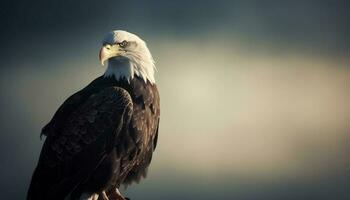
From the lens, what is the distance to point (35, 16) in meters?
Answer: 2.34

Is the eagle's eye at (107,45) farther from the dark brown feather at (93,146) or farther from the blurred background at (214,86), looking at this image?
the blurred background at (214,86)

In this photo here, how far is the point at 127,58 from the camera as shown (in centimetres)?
213

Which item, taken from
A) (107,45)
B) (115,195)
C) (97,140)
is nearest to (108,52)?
(107,45)

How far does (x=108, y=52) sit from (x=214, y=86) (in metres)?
0.62

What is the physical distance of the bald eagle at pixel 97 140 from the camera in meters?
1.96

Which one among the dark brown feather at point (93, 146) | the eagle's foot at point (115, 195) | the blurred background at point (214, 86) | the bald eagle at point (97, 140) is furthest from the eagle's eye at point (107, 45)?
the eagle's foot at point (115, 195)

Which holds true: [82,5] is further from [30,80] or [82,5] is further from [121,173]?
[121,173]

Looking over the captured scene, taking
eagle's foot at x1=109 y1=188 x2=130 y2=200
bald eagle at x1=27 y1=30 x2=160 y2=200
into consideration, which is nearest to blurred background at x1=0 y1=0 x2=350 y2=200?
eagle's foot at x1=109 y1=188 x2=130 y2=200

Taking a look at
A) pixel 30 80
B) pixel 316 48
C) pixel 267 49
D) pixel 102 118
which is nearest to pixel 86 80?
pixel 30 80

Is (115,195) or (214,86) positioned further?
(214,86)

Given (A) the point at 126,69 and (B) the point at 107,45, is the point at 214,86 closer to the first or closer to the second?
(A) the point at 126,69

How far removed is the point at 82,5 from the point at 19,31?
30cm

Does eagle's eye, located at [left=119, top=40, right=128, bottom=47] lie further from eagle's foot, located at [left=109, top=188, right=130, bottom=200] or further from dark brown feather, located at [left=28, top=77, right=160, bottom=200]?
eagle's foot, located at [left=109, top=188, right=130, bottom=200]

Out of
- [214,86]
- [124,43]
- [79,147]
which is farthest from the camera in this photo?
[214,86]
